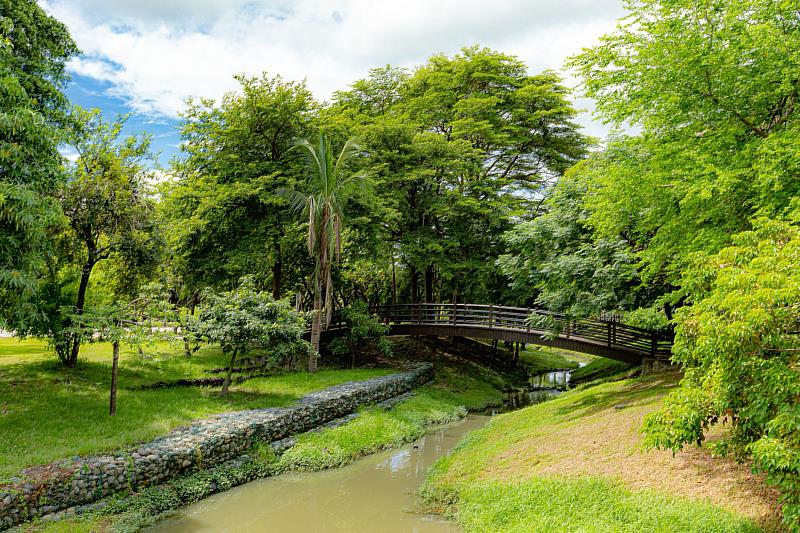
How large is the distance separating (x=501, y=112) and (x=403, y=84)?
6116mm

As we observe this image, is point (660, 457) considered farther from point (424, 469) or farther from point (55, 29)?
point (55, 29)

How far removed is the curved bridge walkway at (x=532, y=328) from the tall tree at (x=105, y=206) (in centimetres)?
1335

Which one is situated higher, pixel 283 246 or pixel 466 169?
pixel 466 169

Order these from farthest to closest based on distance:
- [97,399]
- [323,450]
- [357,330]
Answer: [357,330]
[97,399]
[323,450]

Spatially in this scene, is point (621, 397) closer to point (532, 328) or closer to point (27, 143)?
point (532, 328)

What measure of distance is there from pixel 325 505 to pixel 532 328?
1370 cm

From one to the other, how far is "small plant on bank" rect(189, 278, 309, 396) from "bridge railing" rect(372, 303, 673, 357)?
935cm

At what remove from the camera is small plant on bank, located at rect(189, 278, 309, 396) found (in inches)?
608

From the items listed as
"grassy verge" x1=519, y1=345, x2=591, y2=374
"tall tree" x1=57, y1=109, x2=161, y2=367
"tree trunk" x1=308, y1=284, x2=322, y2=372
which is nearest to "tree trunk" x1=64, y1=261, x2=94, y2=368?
"tall tree" x1=57, y1=109, x2=161, y2=367

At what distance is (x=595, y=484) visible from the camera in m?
8.94

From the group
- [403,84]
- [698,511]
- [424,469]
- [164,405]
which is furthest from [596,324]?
[403,84]

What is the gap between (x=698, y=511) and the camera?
7438 millimetres

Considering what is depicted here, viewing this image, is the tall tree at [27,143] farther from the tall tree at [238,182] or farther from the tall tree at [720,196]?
the tall tree at [720,196]

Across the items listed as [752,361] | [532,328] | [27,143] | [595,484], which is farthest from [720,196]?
[27,143]
